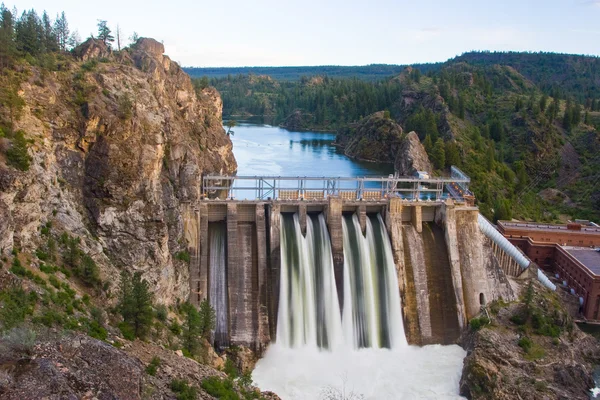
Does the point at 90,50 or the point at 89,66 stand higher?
the point at 90,50

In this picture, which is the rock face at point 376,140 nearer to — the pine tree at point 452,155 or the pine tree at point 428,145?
the pine tree at point 428,145

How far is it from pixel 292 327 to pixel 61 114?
21552 mm

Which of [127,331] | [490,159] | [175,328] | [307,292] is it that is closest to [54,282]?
[127,331]

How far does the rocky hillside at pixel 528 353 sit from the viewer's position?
36.4m

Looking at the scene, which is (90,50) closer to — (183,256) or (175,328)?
(183,256)

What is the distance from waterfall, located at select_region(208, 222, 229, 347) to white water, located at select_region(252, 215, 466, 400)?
3.79 m

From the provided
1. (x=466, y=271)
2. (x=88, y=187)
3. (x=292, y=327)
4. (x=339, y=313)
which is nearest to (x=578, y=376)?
(x=466, y=271)

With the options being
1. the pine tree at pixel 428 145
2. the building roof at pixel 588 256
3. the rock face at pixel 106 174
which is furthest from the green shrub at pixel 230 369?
the pine tree at pixel 428 145

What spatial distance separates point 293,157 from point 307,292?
62.8 m

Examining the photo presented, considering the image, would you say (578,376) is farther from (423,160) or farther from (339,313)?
(423,160)

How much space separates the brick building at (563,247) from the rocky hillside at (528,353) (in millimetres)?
5995

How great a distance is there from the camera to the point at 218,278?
140 ft

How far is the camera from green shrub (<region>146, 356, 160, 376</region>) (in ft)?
74.9

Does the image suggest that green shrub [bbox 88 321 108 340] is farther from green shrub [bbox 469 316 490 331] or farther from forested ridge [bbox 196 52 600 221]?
forested ridge [bbox 196 52 600 221]
